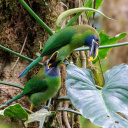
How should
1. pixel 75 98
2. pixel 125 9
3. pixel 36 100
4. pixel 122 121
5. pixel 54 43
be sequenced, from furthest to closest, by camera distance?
pixel 125 9, pixel 36 100, pixel 54 43, pixel 75 98, pixel 122 121

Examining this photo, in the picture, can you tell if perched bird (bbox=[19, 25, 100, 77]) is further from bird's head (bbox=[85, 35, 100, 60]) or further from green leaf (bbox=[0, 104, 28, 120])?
green leaf (bbox=[0, 104, 28, 120])

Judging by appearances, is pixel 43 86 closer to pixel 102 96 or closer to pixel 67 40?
pixel 67 40

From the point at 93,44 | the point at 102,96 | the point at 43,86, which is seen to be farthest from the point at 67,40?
the point at 102,96

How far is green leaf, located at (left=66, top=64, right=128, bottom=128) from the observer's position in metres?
1.23

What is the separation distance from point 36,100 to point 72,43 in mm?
464

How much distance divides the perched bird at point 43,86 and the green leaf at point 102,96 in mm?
312

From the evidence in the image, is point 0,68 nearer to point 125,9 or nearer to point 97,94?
point 97,94

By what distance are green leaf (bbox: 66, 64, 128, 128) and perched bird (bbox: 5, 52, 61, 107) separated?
31 centimetres

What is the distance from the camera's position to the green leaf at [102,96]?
4.05 ft

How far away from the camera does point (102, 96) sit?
A: 1.42m

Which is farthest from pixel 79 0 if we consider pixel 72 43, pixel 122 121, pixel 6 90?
pixel 122 121

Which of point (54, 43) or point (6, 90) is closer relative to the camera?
point (54, 43)

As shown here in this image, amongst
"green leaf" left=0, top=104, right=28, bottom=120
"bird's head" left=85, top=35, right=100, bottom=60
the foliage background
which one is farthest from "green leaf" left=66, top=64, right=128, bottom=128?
the foliage background

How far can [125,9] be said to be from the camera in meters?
6.54
